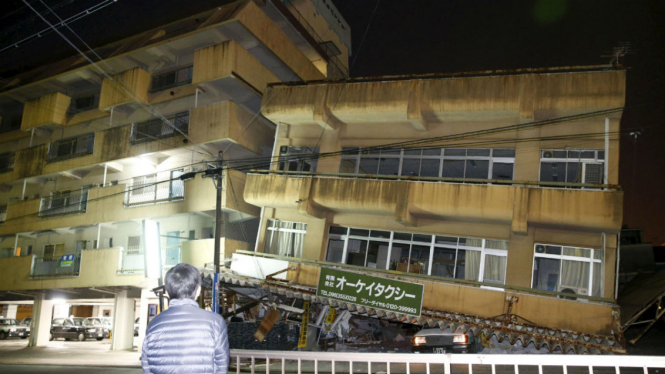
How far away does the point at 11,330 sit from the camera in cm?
3869

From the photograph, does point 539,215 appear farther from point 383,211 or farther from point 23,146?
point 23,146

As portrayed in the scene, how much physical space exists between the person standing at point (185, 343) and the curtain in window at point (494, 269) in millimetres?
16143

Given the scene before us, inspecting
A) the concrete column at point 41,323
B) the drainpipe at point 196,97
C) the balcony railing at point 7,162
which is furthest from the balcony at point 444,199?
the balcony railing at point 7,162

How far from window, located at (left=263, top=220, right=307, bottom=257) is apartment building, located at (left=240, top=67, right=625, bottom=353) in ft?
0.20

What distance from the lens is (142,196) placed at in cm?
2730

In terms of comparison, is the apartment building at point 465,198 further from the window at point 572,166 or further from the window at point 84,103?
the window at point 84,103

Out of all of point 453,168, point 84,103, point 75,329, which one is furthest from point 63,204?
point 453,168

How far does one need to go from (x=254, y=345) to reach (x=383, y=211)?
23.5 ft

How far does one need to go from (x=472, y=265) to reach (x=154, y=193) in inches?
638

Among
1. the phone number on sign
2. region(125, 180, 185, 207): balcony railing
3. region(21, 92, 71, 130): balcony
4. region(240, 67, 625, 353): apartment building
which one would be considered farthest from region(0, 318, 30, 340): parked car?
the phone number on sign

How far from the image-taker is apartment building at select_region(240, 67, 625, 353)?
16797 mm

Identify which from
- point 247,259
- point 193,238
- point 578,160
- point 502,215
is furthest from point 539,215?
point 193,238

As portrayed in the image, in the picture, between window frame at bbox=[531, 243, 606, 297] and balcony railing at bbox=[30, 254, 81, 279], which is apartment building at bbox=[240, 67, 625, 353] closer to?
window frame at bbox=[531, 243, 606, 297]

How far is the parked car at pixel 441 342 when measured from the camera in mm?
15367
